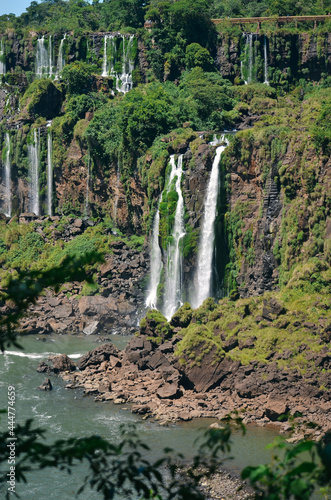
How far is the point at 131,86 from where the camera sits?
63750 millimetres

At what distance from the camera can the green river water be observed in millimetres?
24109

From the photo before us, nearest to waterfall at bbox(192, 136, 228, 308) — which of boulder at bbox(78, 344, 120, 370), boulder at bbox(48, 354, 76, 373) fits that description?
boulder at bbox(78, 344, 120, 370)

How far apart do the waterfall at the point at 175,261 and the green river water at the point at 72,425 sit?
822 cm

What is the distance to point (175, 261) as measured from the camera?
149 ft

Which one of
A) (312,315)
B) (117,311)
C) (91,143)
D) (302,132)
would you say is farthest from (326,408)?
(91,143)

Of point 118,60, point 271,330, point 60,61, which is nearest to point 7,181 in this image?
point 60,61

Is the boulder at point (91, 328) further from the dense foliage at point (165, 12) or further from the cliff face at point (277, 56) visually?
the dense foliage at point (165, 12)

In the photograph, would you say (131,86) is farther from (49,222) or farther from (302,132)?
(302,132)

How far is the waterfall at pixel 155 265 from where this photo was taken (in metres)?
47.5

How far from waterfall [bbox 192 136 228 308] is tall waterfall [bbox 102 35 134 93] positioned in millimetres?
22543

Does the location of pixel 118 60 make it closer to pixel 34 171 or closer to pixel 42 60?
pixel 42 60

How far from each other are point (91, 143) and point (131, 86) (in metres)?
10.9

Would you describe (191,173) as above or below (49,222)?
above

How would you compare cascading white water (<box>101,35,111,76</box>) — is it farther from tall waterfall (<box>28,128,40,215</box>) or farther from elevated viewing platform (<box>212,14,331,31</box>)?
elevated viewing platform (<box>212,14,331,31</box>)
